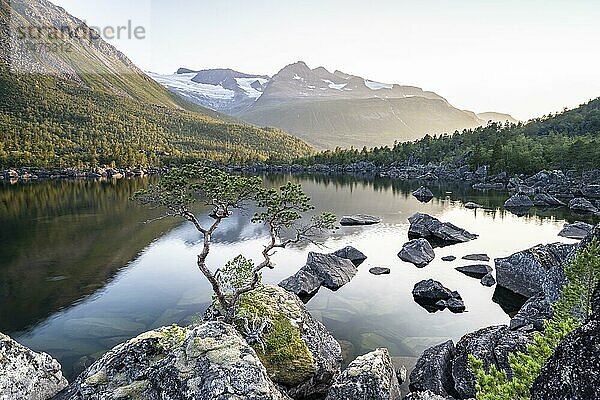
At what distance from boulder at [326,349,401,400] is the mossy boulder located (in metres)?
2.45

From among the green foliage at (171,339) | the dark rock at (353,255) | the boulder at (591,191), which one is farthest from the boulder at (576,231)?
the green foliage at (171,339)

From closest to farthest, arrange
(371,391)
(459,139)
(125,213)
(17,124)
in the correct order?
(371,391) → (125,213) → (459,139) → (17,124)

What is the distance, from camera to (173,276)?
137ft

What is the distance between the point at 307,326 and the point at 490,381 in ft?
37.9

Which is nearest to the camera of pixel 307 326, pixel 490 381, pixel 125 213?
pixel 490 381

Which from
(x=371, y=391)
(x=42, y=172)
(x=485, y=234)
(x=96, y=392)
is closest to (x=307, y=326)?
(x=371, y=391)

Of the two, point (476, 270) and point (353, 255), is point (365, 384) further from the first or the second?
point (353, 255)

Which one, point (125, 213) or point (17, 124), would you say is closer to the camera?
point (125, 213)

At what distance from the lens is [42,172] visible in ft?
471

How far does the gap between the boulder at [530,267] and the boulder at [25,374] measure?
28.4 meters

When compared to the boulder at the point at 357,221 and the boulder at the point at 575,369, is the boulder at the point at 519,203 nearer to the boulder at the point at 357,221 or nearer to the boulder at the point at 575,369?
Answer: the boulder at the point at 357,221

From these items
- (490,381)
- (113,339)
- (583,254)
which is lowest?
(113,339)

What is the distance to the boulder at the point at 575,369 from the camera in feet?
20.3

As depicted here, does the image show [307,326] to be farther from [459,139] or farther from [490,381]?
[459,139]
